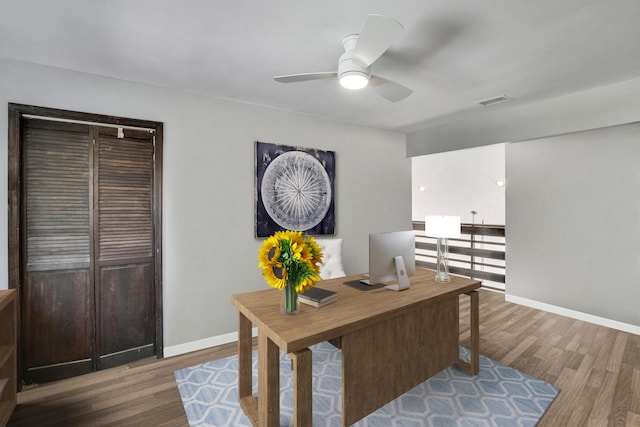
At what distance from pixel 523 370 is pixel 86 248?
3.64 meters

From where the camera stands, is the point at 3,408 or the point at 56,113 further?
the point at 56,113

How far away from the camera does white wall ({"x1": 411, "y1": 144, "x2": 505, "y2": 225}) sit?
5309 mm

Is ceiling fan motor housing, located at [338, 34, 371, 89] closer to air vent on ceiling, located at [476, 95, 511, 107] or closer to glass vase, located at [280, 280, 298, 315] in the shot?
glass vase, located at [280, 280, 298, 315]

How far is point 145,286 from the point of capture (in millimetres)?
2693

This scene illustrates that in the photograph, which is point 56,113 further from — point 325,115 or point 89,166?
point 325,115

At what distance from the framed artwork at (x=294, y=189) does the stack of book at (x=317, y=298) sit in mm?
1363

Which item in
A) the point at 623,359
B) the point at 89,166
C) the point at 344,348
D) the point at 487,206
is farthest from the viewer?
the point at 487,206

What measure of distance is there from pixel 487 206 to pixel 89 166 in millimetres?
5707

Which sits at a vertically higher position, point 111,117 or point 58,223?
point 111,117

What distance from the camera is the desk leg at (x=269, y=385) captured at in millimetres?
1551

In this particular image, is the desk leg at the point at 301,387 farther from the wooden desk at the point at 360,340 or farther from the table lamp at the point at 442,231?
the table lamp at the point at 442,231

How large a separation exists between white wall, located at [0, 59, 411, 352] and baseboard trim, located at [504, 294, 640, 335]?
3.40m

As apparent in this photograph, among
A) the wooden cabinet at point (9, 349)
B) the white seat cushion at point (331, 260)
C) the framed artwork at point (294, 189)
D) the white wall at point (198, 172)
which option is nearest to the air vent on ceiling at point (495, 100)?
the framed artwork at point (294, 189)

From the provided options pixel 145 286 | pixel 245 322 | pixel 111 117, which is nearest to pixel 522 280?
pixel 245 322
